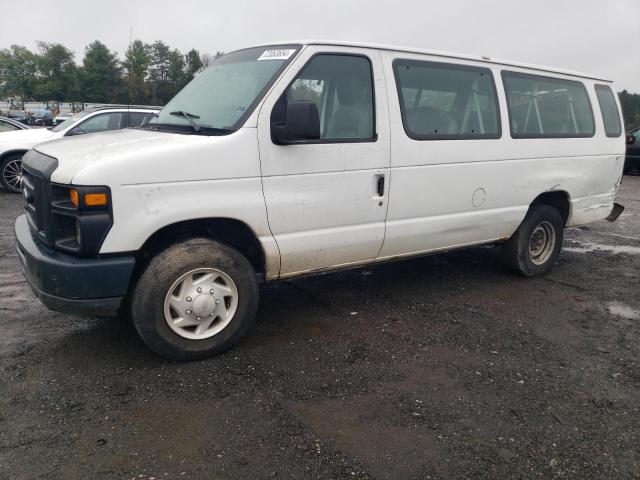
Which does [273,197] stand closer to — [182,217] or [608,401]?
[182,217]

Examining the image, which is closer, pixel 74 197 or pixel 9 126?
pixel 74 197

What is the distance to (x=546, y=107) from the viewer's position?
5109mm

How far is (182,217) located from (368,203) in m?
1.44

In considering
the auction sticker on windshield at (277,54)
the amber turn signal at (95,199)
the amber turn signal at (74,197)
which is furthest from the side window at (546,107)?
the amber turn signal at (74,197)

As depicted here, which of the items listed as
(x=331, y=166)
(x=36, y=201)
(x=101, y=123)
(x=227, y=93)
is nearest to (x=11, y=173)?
(x=101, y=123)

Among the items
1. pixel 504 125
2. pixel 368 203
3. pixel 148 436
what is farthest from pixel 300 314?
pixel 504 125

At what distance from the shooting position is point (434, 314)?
438 centimetres

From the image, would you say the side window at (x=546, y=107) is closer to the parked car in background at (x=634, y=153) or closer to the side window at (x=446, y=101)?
the side window at (x=446, y=101)

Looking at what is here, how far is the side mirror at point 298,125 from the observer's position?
3.27 meters

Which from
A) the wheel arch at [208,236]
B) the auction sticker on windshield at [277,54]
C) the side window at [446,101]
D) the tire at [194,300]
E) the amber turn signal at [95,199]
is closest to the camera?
the amber turn signal at [95,199]

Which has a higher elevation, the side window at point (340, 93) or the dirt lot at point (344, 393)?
the side window at point (340, 93)

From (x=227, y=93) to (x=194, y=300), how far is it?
153cm

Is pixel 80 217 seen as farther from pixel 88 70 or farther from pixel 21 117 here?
pixel 88 70

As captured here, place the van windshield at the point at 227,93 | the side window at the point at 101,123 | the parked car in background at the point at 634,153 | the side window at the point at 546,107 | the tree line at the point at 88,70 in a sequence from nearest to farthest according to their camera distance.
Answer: the van windshield at the point at 227,93, the side window at the point at 546,107, the side window at the point at 101,123, the parked car in background at the point at 634,153, the tree line at the point at 88,70
